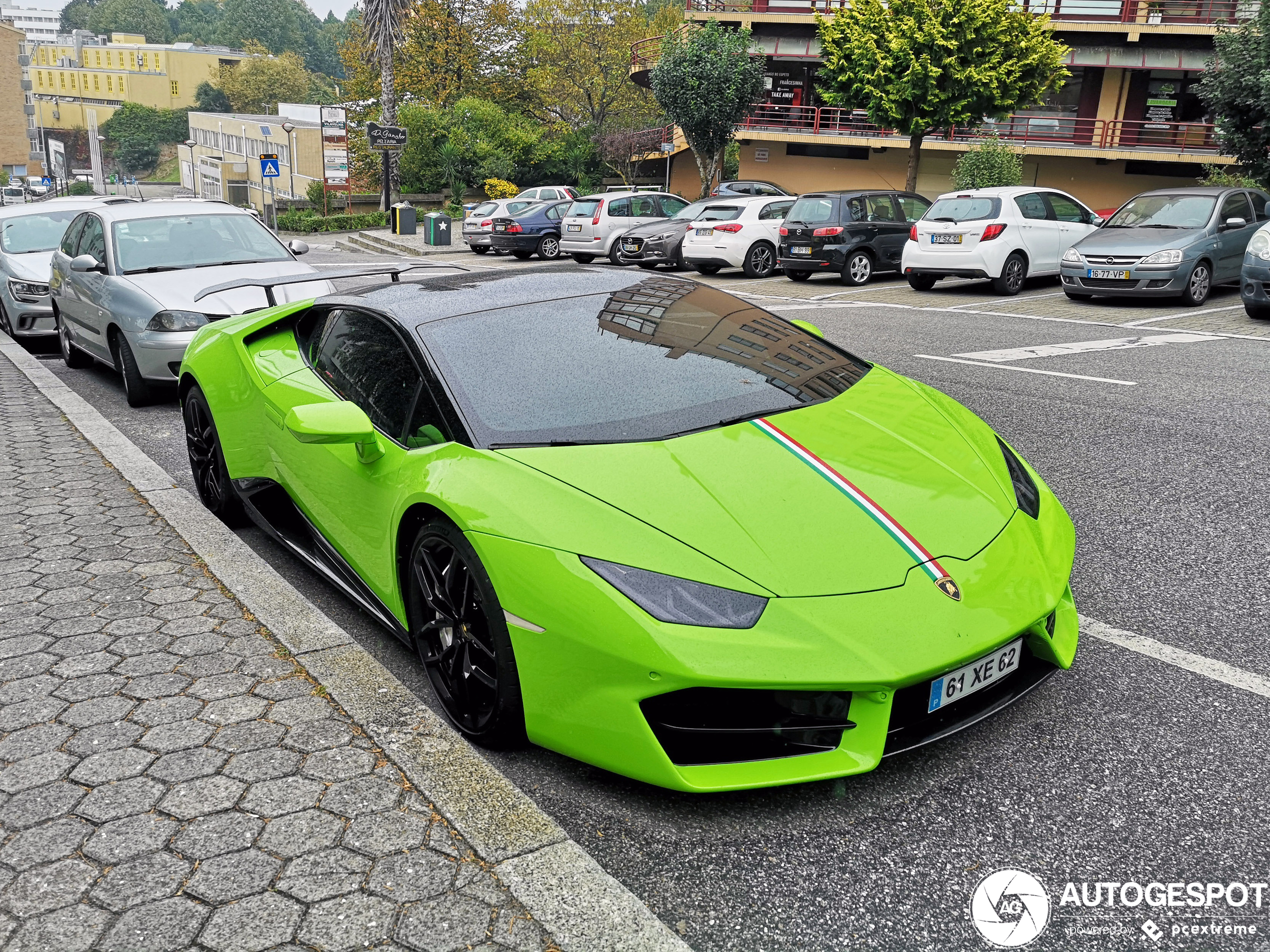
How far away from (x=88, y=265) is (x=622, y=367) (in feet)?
22.2

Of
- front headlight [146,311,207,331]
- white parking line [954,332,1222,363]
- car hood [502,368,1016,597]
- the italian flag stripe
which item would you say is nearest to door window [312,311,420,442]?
car hood [502,368,1016,597]

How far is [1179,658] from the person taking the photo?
353 centimetres

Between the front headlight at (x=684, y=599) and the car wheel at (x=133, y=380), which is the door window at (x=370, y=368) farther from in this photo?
the car wheel at (x=133, y=380)

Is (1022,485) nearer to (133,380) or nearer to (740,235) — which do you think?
(133,380)

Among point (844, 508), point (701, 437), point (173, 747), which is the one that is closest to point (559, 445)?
point (701, 437)

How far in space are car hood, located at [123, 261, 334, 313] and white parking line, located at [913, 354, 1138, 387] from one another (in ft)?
17.5

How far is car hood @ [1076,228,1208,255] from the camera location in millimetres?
13266

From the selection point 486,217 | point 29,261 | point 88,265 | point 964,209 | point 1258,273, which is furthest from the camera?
point 486,217

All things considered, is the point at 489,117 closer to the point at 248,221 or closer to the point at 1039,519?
the point at 248,221

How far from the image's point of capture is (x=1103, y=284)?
1348cm

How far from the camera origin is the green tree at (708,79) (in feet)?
109

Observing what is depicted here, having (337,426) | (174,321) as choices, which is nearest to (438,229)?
(174,321)

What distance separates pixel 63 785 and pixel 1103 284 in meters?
13.4

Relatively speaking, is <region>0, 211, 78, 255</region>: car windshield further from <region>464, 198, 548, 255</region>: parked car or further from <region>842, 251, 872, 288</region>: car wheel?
<region>464, 198, 548, 255</region>: parked car
